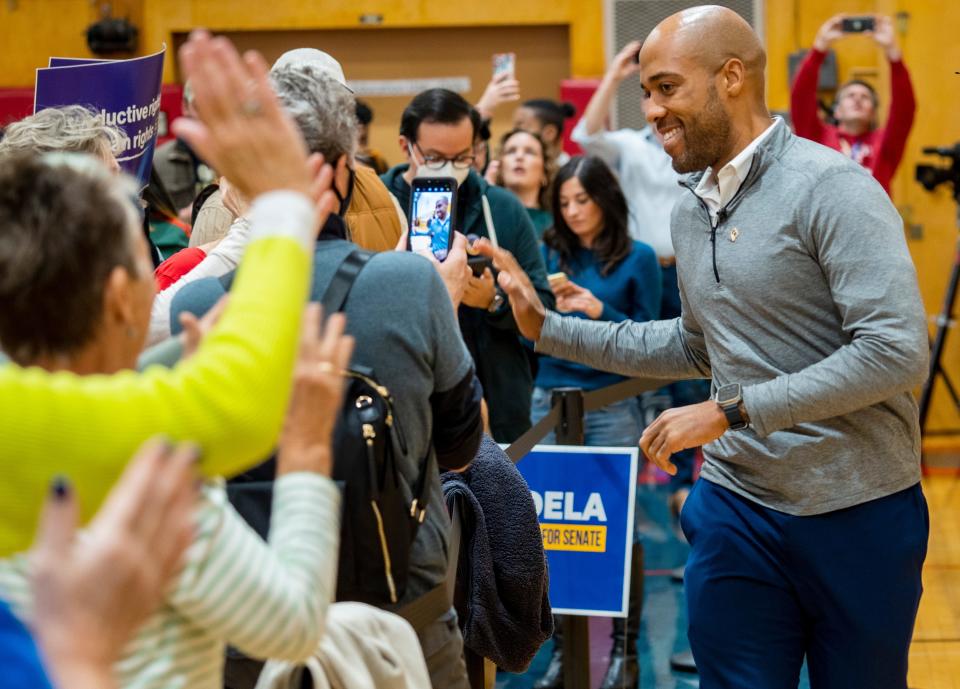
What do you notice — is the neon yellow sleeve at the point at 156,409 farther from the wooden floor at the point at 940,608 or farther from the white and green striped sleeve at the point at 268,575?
the wooden floor at the point at 940,608

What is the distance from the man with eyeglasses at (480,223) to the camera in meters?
4.09

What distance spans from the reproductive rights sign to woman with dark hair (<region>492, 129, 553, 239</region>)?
273 cm

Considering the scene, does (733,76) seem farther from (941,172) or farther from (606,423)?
(941,172)

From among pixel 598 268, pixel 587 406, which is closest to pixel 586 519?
pixel 587 406

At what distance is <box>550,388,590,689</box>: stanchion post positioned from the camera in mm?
3660

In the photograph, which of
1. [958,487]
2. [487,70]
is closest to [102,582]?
[958,487]

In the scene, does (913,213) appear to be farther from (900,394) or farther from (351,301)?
(351,301)

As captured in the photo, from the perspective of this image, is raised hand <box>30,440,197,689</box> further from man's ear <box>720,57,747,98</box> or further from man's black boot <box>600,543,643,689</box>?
man's black boot <box>600,543,643,689</box>

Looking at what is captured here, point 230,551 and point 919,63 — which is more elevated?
point 919,63

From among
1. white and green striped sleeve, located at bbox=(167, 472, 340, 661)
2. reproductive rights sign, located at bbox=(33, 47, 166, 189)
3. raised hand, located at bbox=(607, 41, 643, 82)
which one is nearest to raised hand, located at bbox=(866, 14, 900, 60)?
raised hand, located at bbox=(607, 41, 643, 82)

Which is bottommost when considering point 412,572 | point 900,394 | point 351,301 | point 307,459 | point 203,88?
point 412,572

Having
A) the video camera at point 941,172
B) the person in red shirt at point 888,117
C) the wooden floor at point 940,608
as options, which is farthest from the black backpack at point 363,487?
the video camera at point 941,172

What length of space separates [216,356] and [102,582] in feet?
0.80

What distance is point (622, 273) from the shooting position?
492 cm
